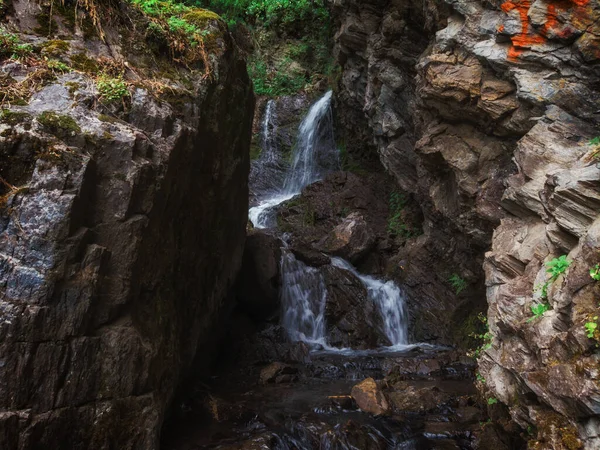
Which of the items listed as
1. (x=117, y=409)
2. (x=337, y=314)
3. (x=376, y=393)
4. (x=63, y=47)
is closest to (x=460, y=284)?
(x=337, y=314)

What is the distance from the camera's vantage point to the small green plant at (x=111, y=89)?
19.5ft

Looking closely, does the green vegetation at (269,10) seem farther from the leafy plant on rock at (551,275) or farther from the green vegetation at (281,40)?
the leafy plant on rock at (551,275)

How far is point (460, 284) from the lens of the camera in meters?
12.4

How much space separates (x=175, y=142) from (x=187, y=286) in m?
2.55

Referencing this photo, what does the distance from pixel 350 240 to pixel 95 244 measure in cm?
998

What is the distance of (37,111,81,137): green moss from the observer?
527cm

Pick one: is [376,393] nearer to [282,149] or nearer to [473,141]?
[473,141]

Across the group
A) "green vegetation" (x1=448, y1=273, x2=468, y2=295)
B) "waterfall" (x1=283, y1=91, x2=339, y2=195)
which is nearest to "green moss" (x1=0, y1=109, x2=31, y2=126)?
"green vegetation" (x1=448, y1=273, x2=468, y2=295)

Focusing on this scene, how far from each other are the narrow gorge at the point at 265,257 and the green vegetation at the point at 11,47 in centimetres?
2

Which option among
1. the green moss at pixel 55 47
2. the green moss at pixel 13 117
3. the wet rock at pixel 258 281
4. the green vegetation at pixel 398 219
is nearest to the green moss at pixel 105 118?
the green moss at pixel 13 117

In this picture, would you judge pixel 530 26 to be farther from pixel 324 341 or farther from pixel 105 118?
pixel 324 341

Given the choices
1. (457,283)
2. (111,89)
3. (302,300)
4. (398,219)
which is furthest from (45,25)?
(398,219)

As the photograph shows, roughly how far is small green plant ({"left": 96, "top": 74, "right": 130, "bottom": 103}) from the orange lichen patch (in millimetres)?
6372

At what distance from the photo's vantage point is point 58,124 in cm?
533
